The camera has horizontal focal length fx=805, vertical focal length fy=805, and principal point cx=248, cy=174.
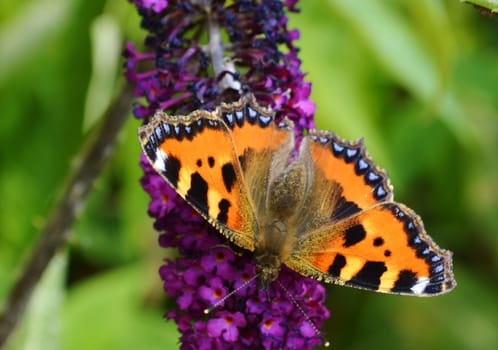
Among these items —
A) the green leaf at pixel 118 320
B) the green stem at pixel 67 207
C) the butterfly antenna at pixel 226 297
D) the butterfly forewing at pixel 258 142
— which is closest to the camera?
the butterfly antenna at pixel 226 297

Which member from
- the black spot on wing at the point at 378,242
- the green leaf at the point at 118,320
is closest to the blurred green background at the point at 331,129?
the green leaf at the point at 118,320

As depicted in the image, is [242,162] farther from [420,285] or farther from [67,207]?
[67,207]

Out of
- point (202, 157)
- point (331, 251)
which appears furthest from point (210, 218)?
point (331, 251)

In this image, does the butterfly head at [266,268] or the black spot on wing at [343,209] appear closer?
the butterfly head at [266,268]

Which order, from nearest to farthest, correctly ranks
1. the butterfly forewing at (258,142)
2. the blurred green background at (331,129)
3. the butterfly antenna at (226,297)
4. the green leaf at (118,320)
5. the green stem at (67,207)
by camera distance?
the butterfly antenna at (226,297), the butterfly forewing at (258,142), the green stem at (67,207), the blurred green background at (331,129), the green leaf at (118,320)

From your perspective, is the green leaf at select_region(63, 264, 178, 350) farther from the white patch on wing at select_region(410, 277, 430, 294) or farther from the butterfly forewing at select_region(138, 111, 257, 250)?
the white patch on wing at select_region(410, 277, 430, 294)

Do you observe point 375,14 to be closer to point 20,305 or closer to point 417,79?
point 417,79

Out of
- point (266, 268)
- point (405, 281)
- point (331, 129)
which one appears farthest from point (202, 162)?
point (331, 129)

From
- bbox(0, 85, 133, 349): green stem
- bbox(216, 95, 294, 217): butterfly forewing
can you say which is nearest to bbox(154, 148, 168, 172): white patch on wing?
bbox(216, 95, 294, 217): butterfly forewing

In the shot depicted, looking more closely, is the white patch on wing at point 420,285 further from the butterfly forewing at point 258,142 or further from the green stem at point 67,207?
the green stem at point 67,207
